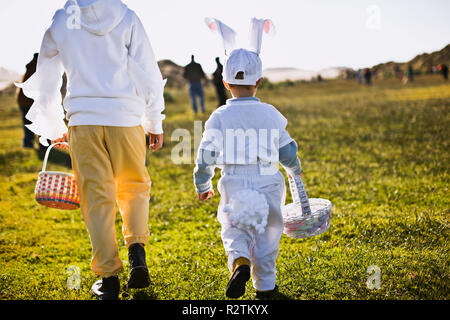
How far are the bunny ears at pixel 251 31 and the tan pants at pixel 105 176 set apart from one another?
0.96 m

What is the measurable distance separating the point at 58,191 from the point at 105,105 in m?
0.88

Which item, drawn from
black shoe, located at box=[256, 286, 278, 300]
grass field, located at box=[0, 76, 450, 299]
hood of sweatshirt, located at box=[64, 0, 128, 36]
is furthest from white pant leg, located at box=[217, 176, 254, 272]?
hood of sweatshirt, located at box=[64, 0, 128, 36]

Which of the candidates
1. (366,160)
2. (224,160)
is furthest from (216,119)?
(366,160)

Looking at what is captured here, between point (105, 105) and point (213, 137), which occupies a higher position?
point (105, 105)

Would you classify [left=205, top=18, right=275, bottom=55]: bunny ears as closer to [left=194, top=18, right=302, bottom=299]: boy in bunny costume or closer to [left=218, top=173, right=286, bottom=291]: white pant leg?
[left=194, top=18, right=302, bottom=299]: boy in bunny costume

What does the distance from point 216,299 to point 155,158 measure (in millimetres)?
7378

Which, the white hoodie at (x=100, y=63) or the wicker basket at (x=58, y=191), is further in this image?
the wicker basket at (x=58, y=191)

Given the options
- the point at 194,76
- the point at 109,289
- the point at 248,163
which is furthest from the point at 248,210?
the point at 194,76

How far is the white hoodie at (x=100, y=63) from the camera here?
3053mm

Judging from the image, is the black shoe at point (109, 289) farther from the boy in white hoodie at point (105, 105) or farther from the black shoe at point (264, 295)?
the black shoe at point (264, 295)

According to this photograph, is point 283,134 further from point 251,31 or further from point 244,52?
point 251,31

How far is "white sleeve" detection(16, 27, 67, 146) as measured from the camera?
10.6 ft

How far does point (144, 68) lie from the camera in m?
3.24

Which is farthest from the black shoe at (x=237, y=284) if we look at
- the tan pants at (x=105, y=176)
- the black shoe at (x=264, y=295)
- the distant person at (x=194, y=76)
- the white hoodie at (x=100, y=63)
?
the distant person at (x=194, y=76)
